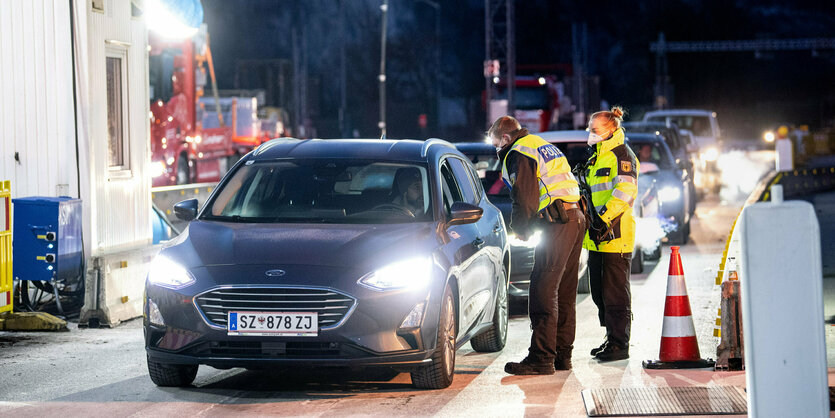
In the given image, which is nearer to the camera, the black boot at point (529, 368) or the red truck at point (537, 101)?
the black boot at point (529, 368)

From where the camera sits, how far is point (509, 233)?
11.8m

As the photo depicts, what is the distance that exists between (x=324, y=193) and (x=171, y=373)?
153 cm

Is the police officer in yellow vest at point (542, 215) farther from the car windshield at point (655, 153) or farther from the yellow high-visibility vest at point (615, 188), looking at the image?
the car windshield at point (655, 153)

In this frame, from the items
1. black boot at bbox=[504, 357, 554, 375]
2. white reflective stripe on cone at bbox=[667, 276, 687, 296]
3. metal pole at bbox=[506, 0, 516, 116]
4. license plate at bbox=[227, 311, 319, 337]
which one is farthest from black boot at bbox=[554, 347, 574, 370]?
metal pole at bbox=[506, 0, 516, 116]

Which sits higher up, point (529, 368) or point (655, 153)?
point (655, 153)

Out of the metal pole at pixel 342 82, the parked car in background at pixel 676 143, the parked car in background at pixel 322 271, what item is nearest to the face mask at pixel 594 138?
the parked car in background at pixel 322 271

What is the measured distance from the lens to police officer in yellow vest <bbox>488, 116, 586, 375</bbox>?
27.3 feet

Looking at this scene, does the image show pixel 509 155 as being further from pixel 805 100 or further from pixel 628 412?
pixel 805 100

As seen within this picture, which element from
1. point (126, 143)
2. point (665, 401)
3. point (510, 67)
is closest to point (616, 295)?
point (665, 401)

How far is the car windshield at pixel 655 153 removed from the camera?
17.8 metres

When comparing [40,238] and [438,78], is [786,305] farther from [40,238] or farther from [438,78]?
[438,78]

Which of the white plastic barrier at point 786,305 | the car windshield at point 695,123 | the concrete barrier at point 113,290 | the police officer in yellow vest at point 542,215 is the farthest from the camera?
the car windshield at point 695,123

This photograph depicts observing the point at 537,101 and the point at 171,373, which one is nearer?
the point at 171,373

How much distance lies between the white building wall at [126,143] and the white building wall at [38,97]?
214 millimetres
